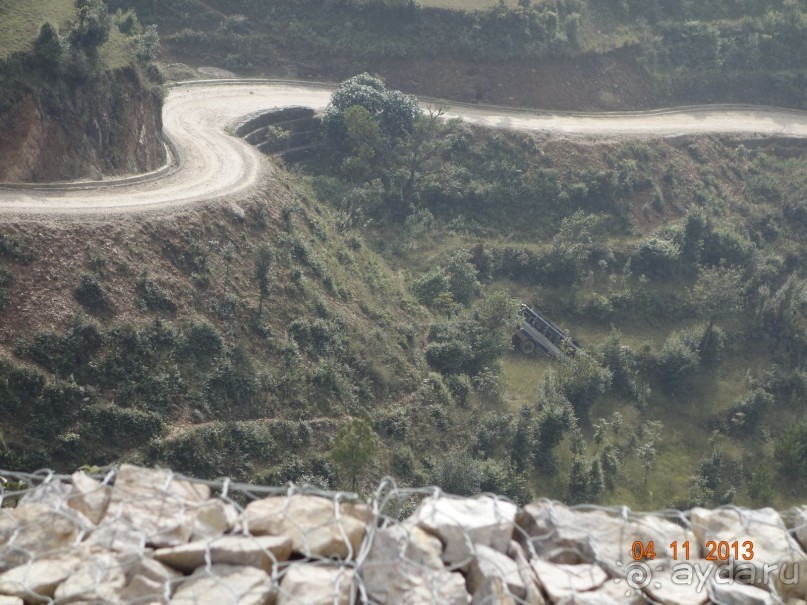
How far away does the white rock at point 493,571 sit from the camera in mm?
10680

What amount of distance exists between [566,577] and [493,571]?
1.04 metres

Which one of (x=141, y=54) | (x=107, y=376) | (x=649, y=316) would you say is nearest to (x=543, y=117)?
(x=649, y=316)

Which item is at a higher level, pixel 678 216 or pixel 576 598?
pixel 576 598

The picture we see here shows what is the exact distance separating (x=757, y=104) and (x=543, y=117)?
22670 mm

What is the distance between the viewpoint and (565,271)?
207 feet

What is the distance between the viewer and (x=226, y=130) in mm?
62062

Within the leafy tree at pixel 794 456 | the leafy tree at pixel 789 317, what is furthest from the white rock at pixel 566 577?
the leafy tree at pixel 789 317

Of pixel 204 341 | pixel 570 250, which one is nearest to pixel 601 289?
pixel 570 250

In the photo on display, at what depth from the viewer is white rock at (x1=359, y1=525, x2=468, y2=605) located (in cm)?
1032

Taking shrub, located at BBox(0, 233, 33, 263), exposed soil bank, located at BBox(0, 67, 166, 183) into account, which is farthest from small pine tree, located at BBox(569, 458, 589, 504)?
exposed soil bank, located at BBox(0, 67, 166, 183)

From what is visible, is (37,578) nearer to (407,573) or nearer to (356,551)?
(356,551)

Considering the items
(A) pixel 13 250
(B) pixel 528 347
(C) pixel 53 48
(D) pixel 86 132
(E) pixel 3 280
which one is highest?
(C) pixel 53 48

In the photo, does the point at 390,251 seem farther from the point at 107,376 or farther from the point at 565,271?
Answer: the point at 107,376

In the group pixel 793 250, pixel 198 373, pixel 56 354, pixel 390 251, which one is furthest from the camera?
pixel 793 250
